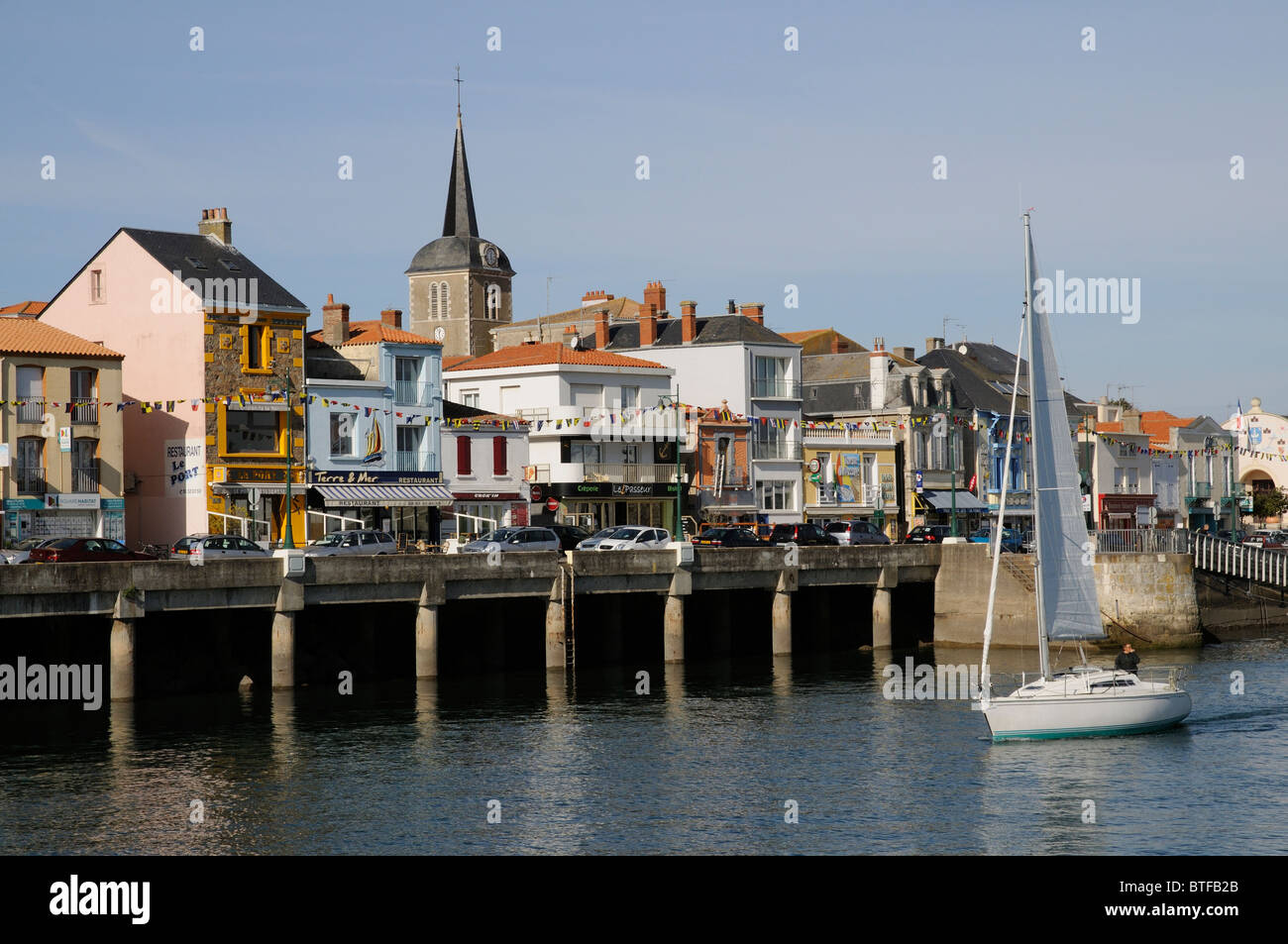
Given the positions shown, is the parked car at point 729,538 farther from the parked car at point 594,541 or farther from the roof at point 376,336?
the roof at point 376,336

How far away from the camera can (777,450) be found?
10031 cm

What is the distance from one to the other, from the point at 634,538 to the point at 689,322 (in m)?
39.6

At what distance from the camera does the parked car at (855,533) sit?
270ft

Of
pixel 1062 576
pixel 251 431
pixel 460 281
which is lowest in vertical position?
pixel 1062 576

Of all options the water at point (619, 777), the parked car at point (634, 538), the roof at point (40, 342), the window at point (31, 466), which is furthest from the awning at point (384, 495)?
the water at point (619, 777)

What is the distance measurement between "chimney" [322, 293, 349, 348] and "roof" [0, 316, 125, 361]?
13.4 m

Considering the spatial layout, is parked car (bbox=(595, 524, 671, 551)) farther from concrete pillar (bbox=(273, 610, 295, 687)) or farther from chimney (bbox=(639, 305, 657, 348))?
chimney (bbox=(639, 305, 657, 348))

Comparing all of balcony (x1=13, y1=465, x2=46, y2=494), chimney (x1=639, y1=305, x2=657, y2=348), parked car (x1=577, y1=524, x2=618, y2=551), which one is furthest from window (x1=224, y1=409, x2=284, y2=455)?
chimney (x1=639, y1=305, x2=657, y2=348)

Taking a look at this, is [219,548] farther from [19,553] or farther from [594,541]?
[594,541]

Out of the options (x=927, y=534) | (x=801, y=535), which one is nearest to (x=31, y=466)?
(x=801, y=535)

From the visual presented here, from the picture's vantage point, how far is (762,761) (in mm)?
41656

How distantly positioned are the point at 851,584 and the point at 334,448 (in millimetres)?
26223

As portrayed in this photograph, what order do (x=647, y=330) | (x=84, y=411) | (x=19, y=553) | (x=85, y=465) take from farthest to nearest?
(x=647, y=330) → (x=84, y=411) → (x=85, y=465) → (x=19, y=553)
